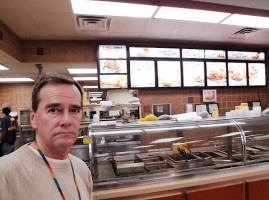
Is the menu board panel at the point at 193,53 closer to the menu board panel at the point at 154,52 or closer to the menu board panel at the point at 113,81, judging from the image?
the menu board panel at the point at 154,52

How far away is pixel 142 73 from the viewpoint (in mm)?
4324

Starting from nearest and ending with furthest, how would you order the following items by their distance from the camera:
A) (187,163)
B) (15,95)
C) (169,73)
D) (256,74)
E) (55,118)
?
(55,118) → (187,163) → (169,73) → (256,74) → (15,95)

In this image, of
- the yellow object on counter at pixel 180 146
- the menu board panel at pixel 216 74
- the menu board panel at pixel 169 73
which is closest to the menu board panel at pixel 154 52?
the menu board panel at pixel 169 73

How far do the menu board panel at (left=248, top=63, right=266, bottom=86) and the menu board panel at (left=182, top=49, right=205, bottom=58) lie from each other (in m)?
1.54

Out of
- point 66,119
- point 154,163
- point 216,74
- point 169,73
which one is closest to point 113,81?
point 169,73

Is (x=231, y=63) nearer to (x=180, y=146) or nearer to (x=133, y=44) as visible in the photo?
(x=133, y=44)

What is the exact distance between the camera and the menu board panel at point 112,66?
13.6 feet

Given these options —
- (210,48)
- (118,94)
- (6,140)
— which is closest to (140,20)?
(118,94)

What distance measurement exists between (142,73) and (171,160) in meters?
2.57

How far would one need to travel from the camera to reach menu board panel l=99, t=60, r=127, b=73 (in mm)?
4141

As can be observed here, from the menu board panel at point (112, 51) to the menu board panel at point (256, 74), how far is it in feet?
12.0

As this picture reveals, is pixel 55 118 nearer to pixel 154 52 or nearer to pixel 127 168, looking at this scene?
pixel 127 168

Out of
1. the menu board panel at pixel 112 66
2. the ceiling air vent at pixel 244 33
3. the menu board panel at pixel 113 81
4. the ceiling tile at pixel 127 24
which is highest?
the ceiling air vent at pixel 244 33

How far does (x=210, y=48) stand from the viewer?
188 inches
